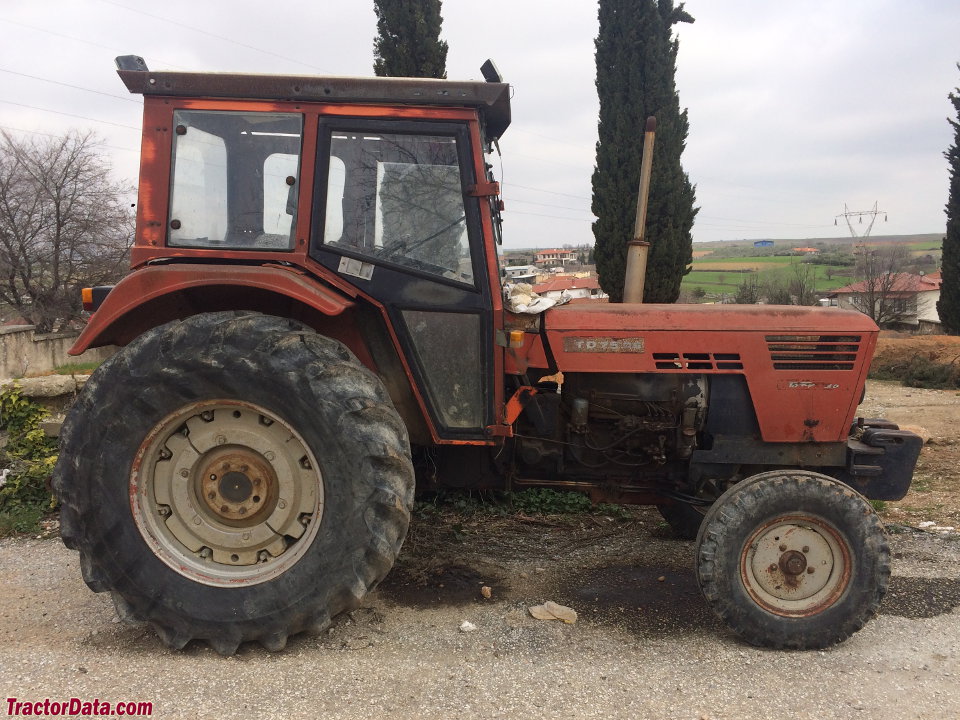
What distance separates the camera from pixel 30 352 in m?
15.7

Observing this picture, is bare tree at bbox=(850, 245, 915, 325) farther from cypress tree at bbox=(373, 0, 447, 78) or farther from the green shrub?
the green shrub

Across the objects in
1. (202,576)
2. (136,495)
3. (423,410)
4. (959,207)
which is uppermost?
(959,207)

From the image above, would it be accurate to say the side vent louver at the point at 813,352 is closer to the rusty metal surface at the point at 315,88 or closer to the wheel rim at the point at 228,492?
the rusty metal surface at the point at 315,88

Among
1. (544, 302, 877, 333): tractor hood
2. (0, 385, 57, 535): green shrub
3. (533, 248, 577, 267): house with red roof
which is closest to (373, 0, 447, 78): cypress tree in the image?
(0, 385, 57, 535): green shrub

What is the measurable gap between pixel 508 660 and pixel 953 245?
18.1m

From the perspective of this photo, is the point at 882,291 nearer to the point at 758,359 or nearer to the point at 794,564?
the point at 758,359

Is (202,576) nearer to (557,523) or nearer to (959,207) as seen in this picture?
(557,523)

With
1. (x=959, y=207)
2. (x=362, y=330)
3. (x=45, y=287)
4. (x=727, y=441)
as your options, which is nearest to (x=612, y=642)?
(x=727, y=441)

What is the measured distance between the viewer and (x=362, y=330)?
3.22m

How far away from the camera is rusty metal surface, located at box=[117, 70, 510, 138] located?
3045 mm

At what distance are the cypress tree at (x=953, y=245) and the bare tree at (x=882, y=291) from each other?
2.16 metres

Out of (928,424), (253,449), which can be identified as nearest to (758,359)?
(253,449)

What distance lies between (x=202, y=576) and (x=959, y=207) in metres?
18.9

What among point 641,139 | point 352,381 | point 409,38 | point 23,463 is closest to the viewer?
point 352,381
